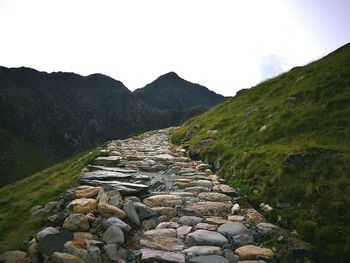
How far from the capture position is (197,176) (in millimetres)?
15086

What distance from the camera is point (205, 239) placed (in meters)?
8.73

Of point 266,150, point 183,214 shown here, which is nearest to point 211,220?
point 183,214

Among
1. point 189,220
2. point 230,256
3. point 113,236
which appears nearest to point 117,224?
point 113,236

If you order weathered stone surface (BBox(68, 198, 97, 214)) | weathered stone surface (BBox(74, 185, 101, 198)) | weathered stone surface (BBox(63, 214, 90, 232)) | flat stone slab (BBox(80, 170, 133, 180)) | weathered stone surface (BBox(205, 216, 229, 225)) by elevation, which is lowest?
weathered stone surface (BBox(205, 216, 229, 225))

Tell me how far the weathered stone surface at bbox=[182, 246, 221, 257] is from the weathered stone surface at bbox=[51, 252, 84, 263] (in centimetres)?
257

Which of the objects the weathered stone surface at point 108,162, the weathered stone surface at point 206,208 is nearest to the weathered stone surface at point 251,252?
the weathered stone surface at point 206,208

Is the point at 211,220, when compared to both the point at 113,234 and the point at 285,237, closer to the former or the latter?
the point at 285,237

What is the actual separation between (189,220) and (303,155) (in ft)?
16.8

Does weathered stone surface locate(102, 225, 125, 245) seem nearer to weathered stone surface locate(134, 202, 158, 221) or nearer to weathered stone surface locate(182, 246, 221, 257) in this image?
weathered stone surface locate(134, 202, 158, 221)

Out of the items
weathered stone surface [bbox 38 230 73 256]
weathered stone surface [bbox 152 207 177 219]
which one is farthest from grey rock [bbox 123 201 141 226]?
weathered stone surface [bbox 38 230 73 256]

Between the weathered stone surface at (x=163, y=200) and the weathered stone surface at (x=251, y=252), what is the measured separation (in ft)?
11.7

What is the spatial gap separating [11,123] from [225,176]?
675 feet

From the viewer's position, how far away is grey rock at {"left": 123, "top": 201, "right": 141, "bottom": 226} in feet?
32.1

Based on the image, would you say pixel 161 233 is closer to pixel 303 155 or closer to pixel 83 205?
pixel 83 205
